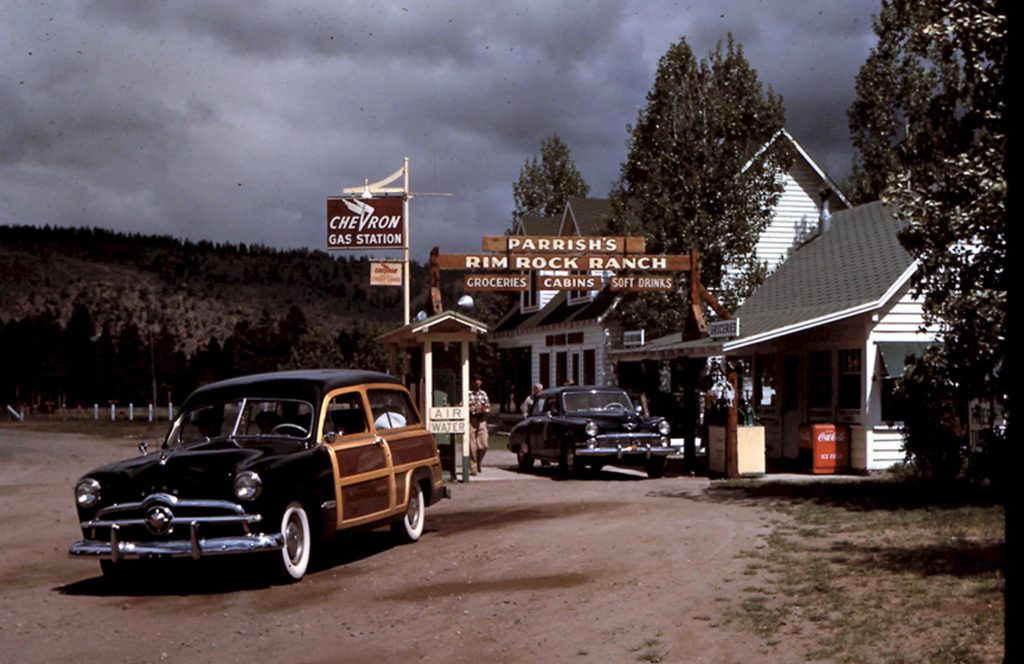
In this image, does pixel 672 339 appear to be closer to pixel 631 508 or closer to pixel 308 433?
pixel 631 508

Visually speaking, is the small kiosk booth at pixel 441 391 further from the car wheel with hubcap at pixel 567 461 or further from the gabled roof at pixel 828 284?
the gabled roof at pixel 828 284

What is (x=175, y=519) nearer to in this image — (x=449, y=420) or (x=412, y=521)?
(x=412, y=521)

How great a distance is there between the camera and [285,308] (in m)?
106

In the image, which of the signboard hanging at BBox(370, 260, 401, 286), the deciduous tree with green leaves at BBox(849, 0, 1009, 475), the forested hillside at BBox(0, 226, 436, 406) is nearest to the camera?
the deciduous tree with green leaves at BBox(849, 0, 1009, 475)

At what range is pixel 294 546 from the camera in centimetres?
1148

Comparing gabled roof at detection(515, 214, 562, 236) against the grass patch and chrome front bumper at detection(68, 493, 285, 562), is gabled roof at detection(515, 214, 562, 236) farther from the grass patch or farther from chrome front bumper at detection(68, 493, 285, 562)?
chrome front bumper at detection(68, 493, 285, 562)

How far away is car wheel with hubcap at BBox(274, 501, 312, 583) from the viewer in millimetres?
11203

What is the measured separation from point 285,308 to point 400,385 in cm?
9283

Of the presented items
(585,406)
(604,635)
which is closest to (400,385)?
(604,635)

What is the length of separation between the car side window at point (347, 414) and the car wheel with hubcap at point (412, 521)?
45.4 inches

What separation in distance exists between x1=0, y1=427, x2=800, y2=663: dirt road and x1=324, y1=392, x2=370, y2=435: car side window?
1.32m

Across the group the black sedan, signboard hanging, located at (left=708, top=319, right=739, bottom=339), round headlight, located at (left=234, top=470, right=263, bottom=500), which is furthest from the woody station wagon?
signboard hanging, located at (left=708, top=319, right=739, bottom=339)

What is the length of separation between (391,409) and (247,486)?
330 cm

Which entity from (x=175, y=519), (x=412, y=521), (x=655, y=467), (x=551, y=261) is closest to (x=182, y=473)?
(x=175, y=519)
